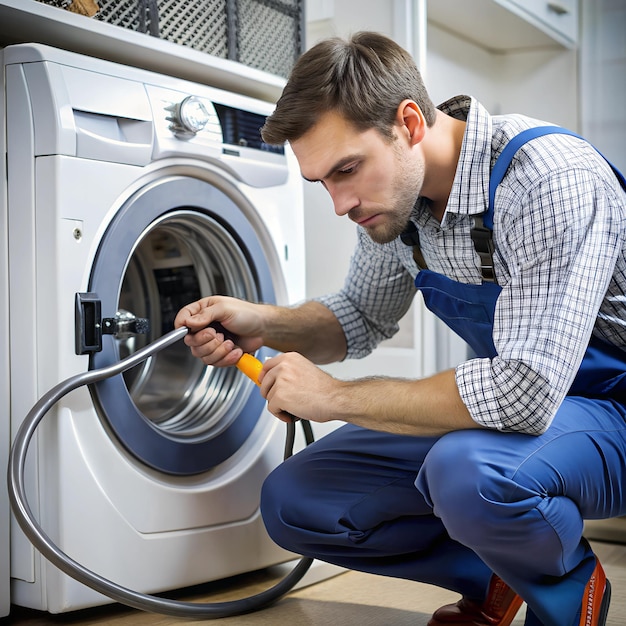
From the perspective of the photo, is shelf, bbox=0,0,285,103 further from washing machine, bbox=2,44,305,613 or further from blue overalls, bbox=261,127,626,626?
blue overalls, bbox=261,127,626,626

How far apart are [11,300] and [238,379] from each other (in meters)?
0.51

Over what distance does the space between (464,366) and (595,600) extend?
0.39 m

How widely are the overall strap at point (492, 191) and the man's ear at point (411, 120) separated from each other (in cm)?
13

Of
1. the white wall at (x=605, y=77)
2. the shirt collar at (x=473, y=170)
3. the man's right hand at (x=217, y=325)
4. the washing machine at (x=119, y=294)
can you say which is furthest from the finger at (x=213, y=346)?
the white wall at (x=605, y=77)

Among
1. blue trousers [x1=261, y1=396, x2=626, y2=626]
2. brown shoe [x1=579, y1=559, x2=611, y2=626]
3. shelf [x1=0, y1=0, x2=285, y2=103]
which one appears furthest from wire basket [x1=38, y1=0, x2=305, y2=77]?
brown shoe [x1=579, y1=559, x2=611, y2=626]

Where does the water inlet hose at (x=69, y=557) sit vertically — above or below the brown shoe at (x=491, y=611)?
above

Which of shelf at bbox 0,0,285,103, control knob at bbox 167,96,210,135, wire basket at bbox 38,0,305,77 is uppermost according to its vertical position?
wire basket at bbox 38,0,305,77

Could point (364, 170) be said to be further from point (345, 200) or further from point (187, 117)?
point (187, 117)

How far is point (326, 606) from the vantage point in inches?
61.2

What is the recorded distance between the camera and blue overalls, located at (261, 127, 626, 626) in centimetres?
118

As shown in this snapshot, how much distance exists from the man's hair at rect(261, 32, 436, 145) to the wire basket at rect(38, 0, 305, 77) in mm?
374

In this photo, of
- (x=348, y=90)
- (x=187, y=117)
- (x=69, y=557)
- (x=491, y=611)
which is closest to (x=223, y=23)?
(x=187, y=117)

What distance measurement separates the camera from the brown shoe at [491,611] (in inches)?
55.3

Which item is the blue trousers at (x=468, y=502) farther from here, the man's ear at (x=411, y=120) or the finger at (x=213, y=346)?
the man's ear at (x=411, y=120)
